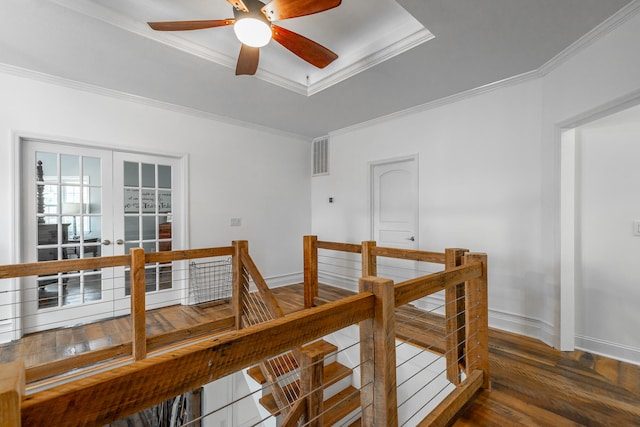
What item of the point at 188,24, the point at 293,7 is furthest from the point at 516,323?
the point at 188,24

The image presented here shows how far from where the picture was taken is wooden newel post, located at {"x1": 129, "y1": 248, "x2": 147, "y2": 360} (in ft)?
7.47

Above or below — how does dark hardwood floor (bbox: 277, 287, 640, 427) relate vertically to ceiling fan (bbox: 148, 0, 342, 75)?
below

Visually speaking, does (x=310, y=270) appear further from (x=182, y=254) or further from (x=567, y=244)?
(x=567, y=244)

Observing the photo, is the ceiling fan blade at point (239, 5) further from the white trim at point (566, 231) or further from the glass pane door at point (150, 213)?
the white trim at point (566, 231)

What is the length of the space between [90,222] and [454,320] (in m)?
3.77

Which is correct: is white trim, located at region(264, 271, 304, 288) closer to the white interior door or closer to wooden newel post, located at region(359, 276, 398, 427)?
the white interior door

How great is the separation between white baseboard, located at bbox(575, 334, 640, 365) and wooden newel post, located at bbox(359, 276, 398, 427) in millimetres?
2463

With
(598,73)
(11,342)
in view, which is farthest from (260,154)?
(598,73)

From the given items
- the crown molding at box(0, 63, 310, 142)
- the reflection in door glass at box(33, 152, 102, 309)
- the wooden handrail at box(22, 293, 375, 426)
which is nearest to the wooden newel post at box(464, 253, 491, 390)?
the wooden handrail at box(22, 293, 375, 426)

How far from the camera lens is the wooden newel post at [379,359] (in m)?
1.07

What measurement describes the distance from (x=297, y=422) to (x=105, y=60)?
341 centimetres

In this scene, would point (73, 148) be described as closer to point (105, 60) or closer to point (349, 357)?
point (105, 60)

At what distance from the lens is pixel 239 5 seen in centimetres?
172

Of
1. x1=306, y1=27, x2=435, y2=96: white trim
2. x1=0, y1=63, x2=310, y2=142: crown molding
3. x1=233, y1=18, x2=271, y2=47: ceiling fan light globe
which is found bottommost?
x1=233, y1=18, x2=271, y2=47: ceiling fan light globe
